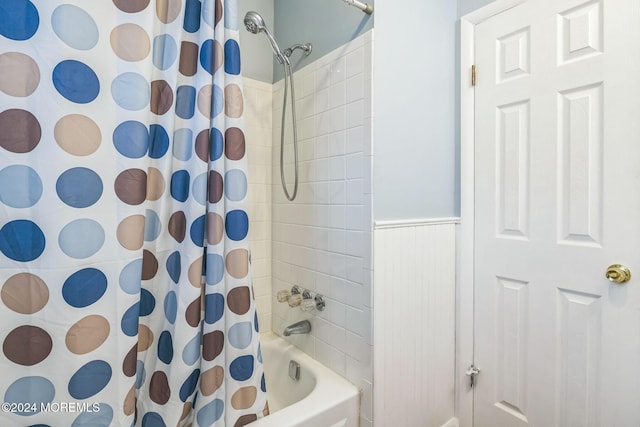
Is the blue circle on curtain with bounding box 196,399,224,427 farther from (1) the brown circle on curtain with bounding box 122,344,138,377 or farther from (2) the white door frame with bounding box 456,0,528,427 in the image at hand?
(2) the white door frame with bounding box 456,0,528,427

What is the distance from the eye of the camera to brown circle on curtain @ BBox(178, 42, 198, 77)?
38.2 inches

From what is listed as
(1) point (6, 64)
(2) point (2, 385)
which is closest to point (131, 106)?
(1) point (6, 64)

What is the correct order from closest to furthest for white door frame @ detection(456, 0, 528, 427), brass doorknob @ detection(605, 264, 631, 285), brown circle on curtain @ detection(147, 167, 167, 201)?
brown circle on curtain @ detection(147, 167, 167, 201) → brass doorknob @ detection(605, 264, 631, 285) → white door frame @ detection(456, 0, 528, 427)

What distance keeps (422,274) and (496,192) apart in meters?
0.47

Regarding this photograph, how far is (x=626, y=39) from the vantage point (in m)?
1.02


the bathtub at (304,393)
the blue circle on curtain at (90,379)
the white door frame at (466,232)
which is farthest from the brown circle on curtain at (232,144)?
the white door frame at (466,232)

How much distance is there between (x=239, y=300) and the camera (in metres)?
Answer: 1.00

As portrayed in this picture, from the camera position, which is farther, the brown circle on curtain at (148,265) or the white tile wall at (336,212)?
the white tile wall at (336,212)

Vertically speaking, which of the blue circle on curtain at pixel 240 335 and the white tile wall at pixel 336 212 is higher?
the white tile wall at pixel 336 212

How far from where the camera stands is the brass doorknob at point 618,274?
1024 millimetres

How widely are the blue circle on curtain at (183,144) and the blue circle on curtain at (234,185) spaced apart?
0.13 m

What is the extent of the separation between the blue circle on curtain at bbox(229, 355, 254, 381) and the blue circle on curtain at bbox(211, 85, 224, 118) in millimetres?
761

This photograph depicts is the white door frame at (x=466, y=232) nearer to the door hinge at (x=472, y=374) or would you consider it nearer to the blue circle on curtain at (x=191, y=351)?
the door hinge at (x=472, y=374)

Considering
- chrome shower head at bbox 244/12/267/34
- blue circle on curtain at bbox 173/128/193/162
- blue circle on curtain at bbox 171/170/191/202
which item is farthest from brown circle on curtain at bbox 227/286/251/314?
chrome shower head at bbox 244/12/267/34
